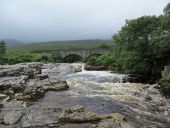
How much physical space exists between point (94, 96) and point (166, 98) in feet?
27.1

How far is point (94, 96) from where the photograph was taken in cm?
3656

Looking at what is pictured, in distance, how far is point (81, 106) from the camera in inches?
1134

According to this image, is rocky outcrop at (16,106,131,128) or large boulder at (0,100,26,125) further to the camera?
large boulder at (0,100,26,125)

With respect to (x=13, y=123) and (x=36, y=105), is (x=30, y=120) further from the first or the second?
(x=36, y=105)

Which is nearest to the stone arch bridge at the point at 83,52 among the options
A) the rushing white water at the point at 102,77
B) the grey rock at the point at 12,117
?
the rushing white water at the point at 102,77

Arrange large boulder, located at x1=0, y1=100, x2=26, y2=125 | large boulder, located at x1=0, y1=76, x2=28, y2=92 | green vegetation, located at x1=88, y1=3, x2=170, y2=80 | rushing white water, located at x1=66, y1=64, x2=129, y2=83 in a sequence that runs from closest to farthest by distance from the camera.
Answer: large boulder, located at x1=0, y1=100, x2=26, y2=125 → large boulder, located at x1=0, y1=76, x2=28, y2=92 → rushing white water, located at x1=66, y1=64, x2=129, y2=83 → green vegetation, located at x1=88, y1=3, x2=170, y2=80

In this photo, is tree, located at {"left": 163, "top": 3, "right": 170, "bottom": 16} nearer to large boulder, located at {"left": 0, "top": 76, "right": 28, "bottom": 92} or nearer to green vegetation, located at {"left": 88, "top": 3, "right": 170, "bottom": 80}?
green vegetation, located at {"left": 88, "top": 3, "right": 170, "bottom": 80}

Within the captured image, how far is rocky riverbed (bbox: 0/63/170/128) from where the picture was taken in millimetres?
24969

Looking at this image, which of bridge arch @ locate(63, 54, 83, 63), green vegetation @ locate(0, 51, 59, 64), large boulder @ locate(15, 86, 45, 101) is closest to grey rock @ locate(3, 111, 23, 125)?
large boulder @ locate(15, 86, 45, 101)

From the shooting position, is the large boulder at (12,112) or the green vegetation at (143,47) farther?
the green vegetation at (143,47)

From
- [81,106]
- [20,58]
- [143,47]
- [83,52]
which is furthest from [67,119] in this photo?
[83,52]

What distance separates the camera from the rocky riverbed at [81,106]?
24969 millimetres

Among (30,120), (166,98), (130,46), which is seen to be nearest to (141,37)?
(130,46)

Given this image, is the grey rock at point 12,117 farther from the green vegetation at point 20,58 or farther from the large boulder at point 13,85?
the green vegetation at point 20,58
